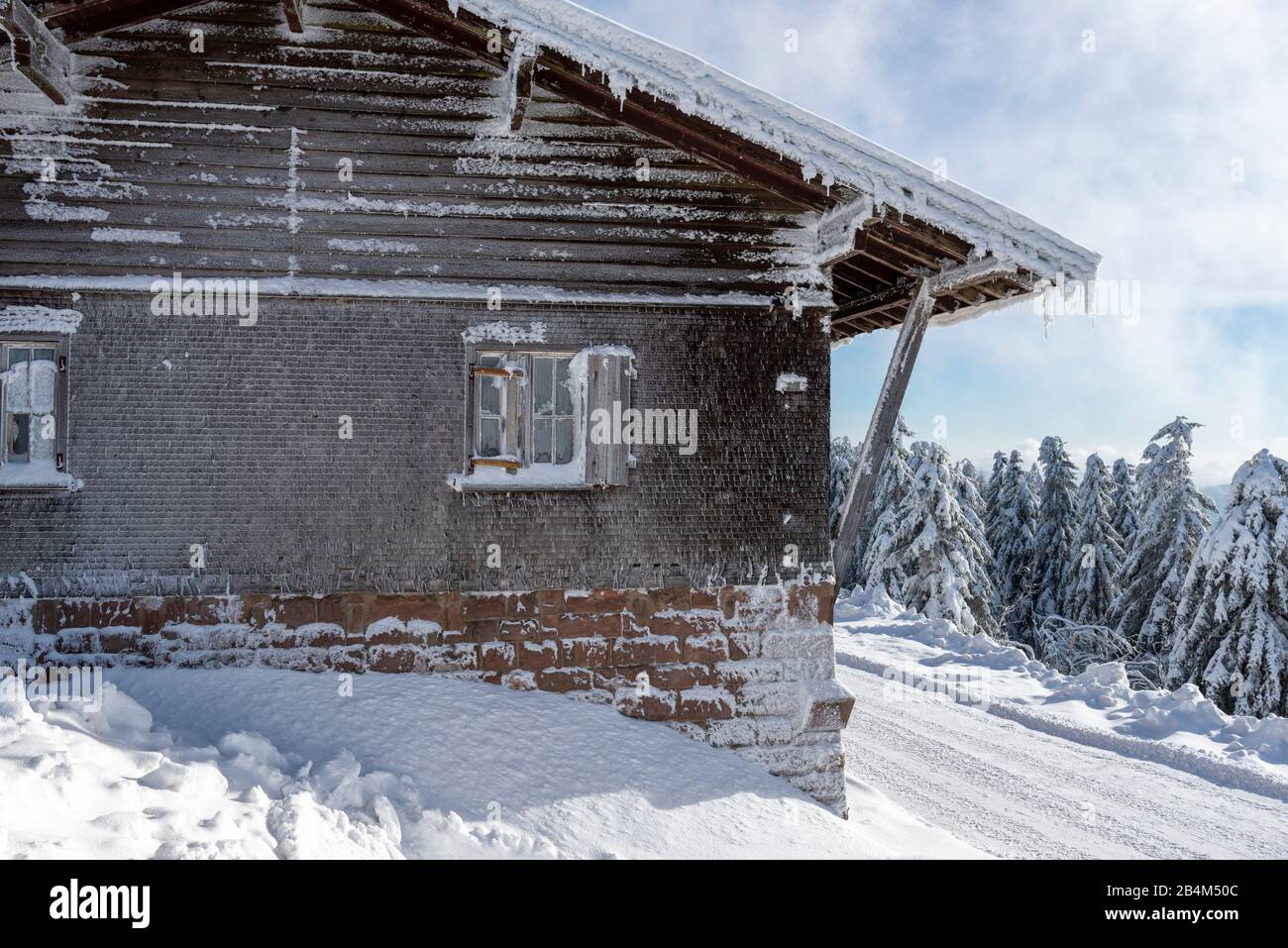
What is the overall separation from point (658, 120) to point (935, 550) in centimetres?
2118

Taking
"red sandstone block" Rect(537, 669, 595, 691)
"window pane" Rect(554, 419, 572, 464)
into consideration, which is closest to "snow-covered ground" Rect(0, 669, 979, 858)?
"red sandstone block" Rect(537, 669, 595, 691)

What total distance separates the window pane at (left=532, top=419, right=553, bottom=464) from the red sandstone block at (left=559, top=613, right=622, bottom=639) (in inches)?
51.4

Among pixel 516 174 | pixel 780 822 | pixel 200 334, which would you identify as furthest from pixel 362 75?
pixel 780 822

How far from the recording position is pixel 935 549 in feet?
80.8

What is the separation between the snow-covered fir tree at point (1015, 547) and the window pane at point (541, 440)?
29.8 metres

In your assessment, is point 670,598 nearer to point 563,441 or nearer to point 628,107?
point 563,441

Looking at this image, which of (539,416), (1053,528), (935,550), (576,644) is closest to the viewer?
(576,644)

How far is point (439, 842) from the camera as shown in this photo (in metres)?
4.23

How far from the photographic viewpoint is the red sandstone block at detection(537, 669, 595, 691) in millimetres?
6180

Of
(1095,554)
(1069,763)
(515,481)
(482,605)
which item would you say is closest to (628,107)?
(515,481)

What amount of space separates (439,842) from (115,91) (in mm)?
5900

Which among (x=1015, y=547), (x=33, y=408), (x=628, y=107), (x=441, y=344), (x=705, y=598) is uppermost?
(x=628, y=107)

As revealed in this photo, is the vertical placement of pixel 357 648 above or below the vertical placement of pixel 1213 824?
above

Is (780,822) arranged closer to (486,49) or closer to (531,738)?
(531,738)
